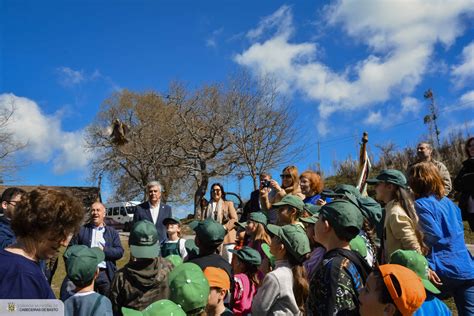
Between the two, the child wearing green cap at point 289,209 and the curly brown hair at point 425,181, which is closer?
the curly brown hair at point 425,181

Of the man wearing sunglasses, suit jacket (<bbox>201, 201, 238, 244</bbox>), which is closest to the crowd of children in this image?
the man wearing sunglasses

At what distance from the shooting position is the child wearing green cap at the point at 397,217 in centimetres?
320

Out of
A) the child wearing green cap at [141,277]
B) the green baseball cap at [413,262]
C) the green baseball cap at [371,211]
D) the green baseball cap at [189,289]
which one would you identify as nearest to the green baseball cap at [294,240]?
the green baseball cap at [413,262]

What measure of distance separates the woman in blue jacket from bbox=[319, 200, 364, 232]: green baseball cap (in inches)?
43.9

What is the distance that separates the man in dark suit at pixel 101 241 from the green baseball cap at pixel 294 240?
2466mm

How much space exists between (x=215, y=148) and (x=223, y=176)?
231 centimetres

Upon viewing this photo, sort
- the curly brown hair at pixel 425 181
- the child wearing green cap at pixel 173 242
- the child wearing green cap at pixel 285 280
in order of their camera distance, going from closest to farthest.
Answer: the child wearing green cap at pixel 285 280 < the curly brown hair at pixel 425 181 < the child wearing green cap at pixel 173 242

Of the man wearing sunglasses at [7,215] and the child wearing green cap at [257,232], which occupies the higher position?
the man wearing sunglasses at [7,215]

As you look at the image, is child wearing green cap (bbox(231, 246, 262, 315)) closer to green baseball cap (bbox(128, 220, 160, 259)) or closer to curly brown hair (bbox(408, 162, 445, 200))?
green baseball cap (bbox(128, 220, 160, 259))

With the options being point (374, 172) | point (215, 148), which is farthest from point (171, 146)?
point (374, 172)

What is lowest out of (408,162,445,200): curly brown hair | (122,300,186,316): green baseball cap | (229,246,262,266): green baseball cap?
(122,300,186,316): green baseball cap

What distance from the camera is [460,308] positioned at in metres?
3.07

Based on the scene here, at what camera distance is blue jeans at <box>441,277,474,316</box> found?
3.02 meters

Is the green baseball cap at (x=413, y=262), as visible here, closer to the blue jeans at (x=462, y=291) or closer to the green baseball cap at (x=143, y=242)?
the blue jeans at (x=462, y=291)
